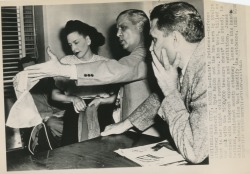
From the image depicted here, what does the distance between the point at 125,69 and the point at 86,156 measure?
236 mm

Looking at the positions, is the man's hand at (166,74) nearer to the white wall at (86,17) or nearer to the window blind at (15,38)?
the white wall at (86,17)

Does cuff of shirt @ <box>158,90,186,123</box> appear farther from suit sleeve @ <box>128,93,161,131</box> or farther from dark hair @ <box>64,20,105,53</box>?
dark hair @ <box>64,20,105,53</box>

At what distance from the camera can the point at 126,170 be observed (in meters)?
1.03

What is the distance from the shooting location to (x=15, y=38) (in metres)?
1.06

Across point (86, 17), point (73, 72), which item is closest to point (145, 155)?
point (73, 72)

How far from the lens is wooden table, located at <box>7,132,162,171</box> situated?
3.37 feet

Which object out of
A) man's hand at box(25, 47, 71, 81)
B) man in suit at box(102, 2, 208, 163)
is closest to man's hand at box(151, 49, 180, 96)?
man in suit at box(102, 2, 208, 163)

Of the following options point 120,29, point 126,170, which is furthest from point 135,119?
point 120,29

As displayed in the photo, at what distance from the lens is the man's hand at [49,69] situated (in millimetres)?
1046

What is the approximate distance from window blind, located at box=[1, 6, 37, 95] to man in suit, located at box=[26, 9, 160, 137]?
45 mm

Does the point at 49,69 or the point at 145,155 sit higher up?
the point at 49,69

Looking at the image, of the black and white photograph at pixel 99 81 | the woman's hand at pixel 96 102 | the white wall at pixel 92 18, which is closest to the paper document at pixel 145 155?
the black and white photograph at pixel 99 81

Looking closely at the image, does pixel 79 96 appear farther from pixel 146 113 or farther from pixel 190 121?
pixel 190 121

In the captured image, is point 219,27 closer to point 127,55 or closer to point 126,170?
point 127,55
